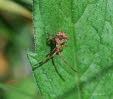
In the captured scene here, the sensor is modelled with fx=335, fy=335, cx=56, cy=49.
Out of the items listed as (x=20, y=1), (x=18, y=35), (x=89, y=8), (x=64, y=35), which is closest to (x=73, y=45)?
(x=64, y=35)

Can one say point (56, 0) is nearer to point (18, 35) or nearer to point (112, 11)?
point (112, 11)

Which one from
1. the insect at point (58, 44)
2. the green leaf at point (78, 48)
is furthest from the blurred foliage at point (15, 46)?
the green leaf at point (78, 48)

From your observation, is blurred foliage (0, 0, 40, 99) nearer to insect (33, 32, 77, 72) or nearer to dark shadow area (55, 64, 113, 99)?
insect (33, 32, 77, 72)

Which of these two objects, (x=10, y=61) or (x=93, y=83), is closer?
(x=93, y=83)

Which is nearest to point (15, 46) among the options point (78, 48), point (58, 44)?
point (58, 44)

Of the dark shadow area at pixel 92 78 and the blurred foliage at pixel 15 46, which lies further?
the blurred foliage at pixel 15 46

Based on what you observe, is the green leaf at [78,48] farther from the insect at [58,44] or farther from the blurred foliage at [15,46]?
the blurred foliage at [15,46]

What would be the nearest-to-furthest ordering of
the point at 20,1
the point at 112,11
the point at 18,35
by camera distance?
1. the point at 112,11
2. the point at 20,1
3. the point at 18,35

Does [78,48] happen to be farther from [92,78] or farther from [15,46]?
[15,46]
